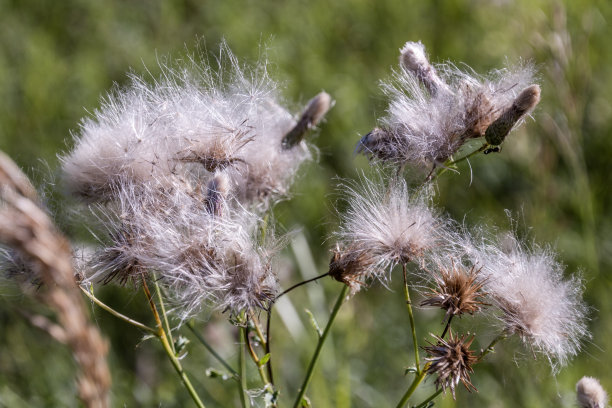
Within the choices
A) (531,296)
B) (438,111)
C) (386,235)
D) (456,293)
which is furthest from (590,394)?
A: (438,111)

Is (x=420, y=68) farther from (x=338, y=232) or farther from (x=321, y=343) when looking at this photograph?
(x=321, y=343)

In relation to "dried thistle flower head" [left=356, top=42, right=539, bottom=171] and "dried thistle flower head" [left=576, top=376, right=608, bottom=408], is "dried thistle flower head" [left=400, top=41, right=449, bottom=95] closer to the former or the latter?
"dried thistle flower head" [left=356, top=42, right=539, bottom=171]

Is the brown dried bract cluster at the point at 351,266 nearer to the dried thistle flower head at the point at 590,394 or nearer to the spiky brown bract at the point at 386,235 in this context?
the spiky brown bract at the point at 386,235

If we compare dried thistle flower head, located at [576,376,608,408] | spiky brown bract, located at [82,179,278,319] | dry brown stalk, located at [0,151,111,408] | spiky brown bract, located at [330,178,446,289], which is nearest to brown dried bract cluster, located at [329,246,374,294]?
spiky brown bract, located at [330,178,446,289]

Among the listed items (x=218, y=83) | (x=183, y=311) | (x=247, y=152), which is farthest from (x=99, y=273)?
(x=218, y=83)

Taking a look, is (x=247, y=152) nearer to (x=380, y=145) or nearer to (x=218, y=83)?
(x=218, y=83)

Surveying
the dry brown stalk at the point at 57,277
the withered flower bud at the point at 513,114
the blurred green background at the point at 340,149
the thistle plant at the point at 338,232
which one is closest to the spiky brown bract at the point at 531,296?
the thistle plant at the point at 338,232
